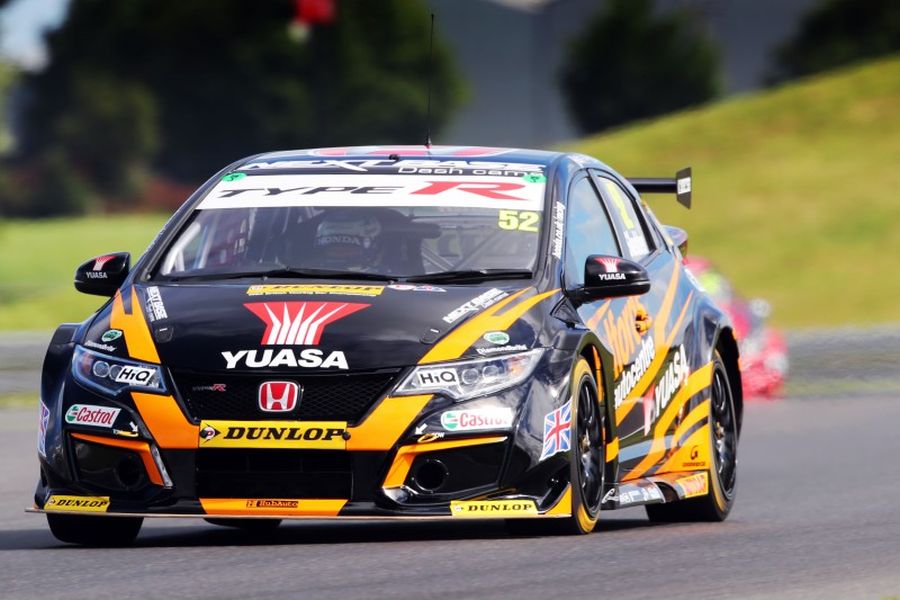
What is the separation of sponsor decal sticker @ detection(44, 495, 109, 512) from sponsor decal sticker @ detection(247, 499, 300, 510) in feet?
1.69

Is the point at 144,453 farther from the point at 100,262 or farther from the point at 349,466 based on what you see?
the point at 100,262

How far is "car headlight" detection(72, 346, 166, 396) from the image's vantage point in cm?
764

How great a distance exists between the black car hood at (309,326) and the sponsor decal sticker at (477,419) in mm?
211

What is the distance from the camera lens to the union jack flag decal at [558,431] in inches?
303

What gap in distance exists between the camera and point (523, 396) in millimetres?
7633

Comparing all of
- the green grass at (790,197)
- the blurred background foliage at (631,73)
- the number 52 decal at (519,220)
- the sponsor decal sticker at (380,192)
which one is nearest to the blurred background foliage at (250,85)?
the blurred background foliage at (631,73)

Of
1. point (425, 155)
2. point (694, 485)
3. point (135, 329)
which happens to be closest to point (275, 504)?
point (135, 329)

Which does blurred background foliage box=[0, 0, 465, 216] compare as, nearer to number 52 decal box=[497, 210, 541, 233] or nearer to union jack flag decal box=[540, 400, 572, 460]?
number 52 decal box=[497, 210, 541, 233]

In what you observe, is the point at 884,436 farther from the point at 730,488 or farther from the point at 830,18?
the point at 830,18

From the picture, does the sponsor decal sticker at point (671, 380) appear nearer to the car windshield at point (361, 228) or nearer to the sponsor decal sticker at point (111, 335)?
the car windshield at point (361, 228)

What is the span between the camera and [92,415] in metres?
7.71

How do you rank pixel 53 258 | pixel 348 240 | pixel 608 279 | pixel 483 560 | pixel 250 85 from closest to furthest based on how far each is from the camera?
1. pixel 483 560
2. pixel 608 279
3. pixel 348 240
4. pixel 53 258
5. pixel 250 85

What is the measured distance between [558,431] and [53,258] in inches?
2303

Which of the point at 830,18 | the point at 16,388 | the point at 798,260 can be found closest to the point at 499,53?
the point at 830,18
